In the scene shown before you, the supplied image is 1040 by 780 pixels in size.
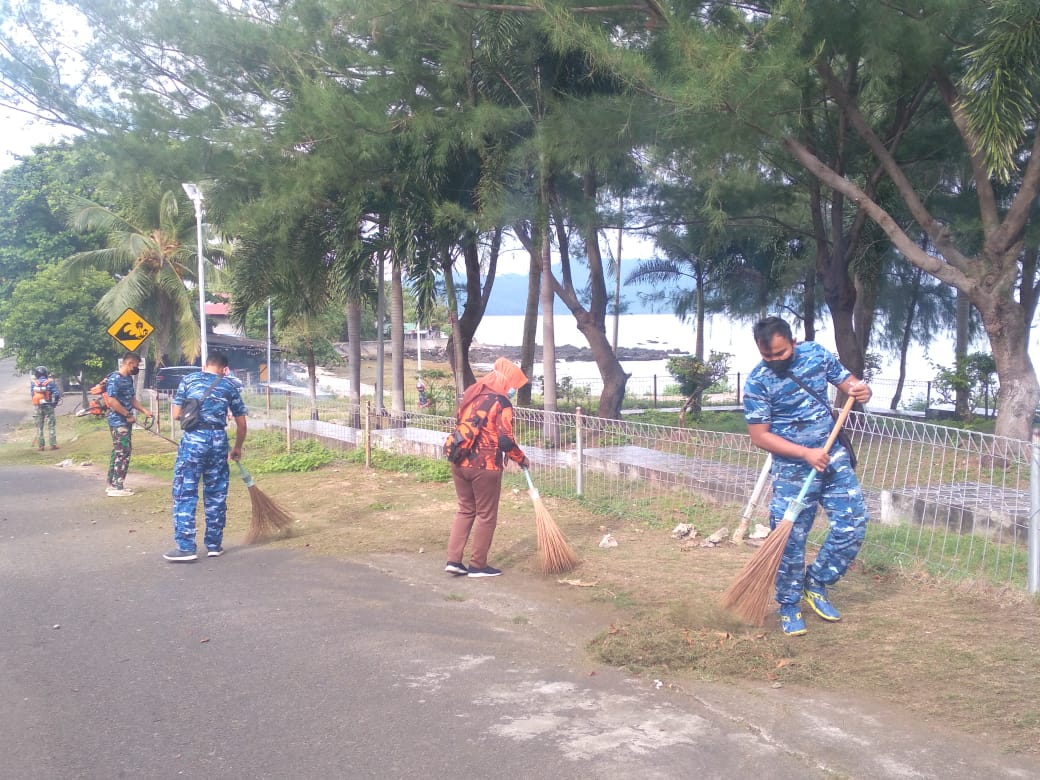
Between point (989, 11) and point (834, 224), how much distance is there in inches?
207

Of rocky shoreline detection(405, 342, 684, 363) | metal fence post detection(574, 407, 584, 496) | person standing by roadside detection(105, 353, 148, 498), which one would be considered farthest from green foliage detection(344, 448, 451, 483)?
rocky shoreline detection(405, 342, 684, 363)

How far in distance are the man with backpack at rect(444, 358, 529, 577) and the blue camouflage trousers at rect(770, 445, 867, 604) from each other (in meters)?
2.09

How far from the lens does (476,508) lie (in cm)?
Result: 687

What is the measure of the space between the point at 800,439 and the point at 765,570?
2.49ft

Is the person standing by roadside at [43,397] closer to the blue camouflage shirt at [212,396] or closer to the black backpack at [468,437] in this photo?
the blue camouflage shirt at [212,396]

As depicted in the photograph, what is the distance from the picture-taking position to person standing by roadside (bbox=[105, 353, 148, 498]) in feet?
36.5

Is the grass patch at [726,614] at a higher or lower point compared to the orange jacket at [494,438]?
lower

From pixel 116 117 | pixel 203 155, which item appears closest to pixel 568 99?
pixel 203 155

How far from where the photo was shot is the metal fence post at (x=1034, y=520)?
5578 millimetres

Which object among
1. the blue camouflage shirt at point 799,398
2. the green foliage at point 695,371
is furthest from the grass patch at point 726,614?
the green foliage at point 695,371

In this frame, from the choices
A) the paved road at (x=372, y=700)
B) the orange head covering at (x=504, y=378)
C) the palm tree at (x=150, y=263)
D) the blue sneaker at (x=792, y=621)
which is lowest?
the paved road at (x=372, y=700)

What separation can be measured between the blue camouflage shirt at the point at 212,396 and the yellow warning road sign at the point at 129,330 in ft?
30.4

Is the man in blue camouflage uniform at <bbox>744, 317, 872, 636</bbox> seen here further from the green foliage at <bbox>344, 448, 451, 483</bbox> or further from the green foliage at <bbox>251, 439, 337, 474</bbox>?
the green foliage at <bbox>251, 439, 337, 474</bbox>

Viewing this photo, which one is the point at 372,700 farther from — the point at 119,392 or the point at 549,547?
the point at 119,392
